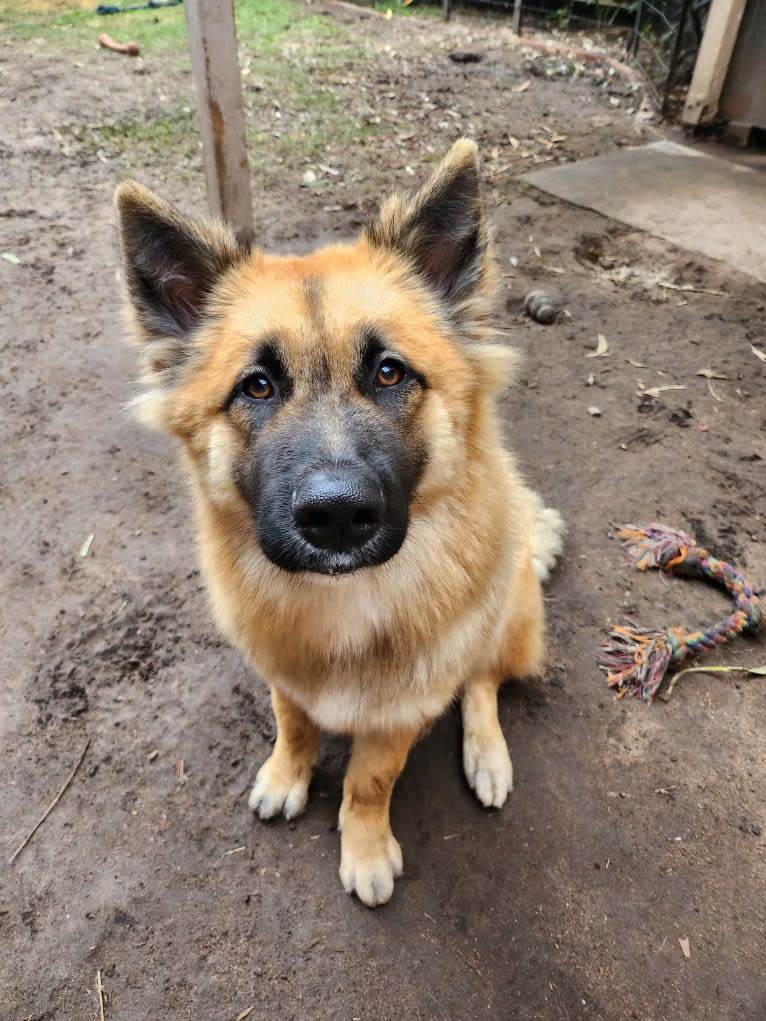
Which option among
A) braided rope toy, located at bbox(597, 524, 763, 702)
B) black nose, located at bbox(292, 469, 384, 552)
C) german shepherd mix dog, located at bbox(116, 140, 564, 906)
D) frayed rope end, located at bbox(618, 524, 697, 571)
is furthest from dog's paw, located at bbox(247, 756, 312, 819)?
frayed rope end, located at bbox(618, 524, 697, 571)

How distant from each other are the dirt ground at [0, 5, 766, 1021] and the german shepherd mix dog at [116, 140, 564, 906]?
0.32 metres

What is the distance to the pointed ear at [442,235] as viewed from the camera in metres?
2.14

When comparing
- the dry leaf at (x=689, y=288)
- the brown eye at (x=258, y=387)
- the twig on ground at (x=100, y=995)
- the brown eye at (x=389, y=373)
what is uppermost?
the brown eye at (x=389, y=373)

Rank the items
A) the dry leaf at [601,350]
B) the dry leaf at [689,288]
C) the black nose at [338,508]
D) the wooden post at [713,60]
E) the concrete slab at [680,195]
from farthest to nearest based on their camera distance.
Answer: the wooden post at [713,60] < the concrete slab at [680,195] < the dry leaf at [689,288] < the dry leaf at [601,350] < the black nose at [338,508]

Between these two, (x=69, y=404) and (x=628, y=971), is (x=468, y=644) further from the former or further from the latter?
(x=69, y=404)

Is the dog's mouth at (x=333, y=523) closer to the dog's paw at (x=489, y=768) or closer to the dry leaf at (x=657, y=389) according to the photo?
the dog's paw at (x=489, y=768)

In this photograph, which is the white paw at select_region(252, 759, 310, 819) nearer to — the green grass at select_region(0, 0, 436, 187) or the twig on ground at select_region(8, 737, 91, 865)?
the twig on ground at select_region(8, 737, 91, 865)

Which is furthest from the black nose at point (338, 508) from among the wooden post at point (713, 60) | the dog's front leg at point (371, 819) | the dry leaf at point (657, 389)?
the wooden post at point (713, 60)

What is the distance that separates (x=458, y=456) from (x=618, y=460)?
2277 mm

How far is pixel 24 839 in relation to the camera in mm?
2492

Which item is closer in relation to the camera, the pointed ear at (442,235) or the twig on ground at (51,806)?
the pointed ear at (442,235)

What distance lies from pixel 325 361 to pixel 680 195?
615 centimetres

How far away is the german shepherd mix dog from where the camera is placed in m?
1.97

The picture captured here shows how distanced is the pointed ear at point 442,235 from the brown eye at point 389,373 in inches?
16.9
